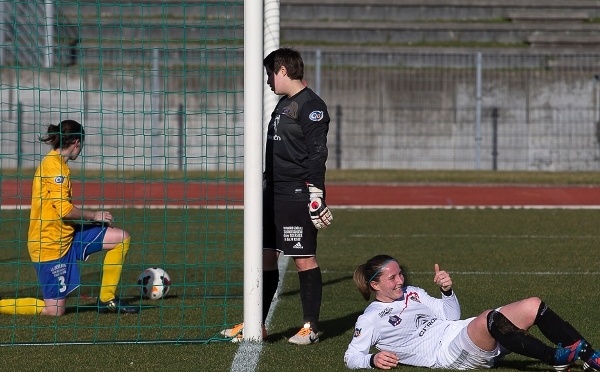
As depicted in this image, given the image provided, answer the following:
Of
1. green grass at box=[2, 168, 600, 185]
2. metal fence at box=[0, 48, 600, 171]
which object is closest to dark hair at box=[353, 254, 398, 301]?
green grass at box=[2, 168, 600, 185]

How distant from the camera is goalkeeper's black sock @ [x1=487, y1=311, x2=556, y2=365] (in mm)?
6082

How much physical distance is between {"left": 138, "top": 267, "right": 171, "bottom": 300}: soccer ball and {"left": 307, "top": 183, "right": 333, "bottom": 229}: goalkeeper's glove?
254cm

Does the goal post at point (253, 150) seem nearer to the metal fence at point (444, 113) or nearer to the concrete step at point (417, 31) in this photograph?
the metal fence at point (444, 113)

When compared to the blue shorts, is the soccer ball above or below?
below

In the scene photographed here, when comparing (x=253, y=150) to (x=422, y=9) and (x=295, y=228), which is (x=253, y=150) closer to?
(x=295, y=228)

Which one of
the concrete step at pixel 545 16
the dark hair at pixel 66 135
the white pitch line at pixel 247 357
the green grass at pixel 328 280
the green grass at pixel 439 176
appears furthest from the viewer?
the concrete step at pixel 545 16

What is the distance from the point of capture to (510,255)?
466 inches

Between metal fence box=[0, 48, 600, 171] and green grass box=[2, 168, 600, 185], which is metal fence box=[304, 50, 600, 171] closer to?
metal fence box=[0, 48, 600, 171]

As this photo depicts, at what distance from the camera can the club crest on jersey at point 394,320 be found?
259 inches

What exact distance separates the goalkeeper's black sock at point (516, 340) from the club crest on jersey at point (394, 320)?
1.97 ft

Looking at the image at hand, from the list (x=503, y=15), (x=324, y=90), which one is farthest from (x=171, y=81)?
(x=503, y=15)

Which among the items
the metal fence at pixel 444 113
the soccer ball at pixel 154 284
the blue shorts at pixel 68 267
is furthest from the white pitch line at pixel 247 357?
the metal fence at pixel 444 113

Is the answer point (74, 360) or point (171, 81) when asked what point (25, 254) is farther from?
point (171, 81)

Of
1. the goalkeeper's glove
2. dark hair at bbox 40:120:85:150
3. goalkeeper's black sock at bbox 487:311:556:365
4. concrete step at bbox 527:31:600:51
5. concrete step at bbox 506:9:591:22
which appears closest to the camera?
goalkeeper's black sock at bbox 487:311:556:365
